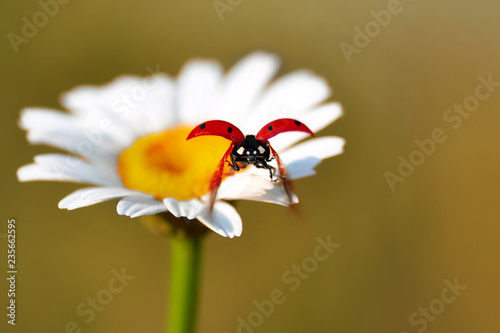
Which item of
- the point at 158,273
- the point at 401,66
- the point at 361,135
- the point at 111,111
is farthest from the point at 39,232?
the point at 401,66

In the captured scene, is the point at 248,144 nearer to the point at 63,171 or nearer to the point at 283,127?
the point at 283,127

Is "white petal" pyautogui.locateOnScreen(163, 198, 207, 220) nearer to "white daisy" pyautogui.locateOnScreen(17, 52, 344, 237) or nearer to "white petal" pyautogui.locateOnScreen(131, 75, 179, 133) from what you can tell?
"white daisy" pyautogui.locateOnScreen(17, 52, 344, 237)

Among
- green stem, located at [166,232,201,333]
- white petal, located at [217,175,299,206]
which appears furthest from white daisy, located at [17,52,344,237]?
green stem, located at [166,232,201,333]

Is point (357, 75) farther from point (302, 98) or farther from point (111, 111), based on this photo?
point (111, 111)

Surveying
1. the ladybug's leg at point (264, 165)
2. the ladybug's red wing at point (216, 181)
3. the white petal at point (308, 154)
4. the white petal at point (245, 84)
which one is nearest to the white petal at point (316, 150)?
the white petal at point (308, 154)

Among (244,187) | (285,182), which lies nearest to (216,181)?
(244,187)

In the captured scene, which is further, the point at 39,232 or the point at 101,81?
the point at 101,81
